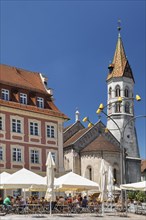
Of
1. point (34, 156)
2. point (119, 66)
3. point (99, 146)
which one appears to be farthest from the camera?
point (119, 66)

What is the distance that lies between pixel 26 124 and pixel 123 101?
110ft

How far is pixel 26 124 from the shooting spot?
130 feet

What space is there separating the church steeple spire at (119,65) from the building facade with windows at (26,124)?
99.8ft

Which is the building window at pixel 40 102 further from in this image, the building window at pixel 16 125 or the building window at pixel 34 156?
the building window at pixel 34 156

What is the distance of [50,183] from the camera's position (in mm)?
24516

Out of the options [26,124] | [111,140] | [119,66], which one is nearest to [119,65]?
[119,66]

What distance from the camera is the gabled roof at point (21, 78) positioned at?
133 feet

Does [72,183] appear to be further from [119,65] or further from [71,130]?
[119,65]

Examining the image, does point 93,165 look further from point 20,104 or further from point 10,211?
point 10,211

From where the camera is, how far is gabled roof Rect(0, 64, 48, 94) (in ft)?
133

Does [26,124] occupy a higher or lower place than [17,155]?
higher

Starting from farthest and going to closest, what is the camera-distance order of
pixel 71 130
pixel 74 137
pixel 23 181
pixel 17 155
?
pixel 71 130 → pixel 74 137 → pixel 17 155 → pixel 23 181

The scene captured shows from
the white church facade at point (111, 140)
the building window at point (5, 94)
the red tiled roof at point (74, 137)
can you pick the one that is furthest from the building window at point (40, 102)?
the red tiled roof at point (74, 137)

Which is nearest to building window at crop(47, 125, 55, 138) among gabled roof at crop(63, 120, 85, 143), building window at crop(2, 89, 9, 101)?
building window at crop(2, 89, 9, 101)
